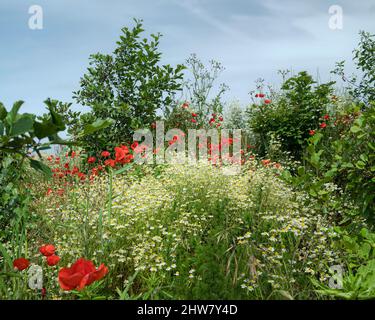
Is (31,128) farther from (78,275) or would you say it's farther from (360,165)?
(360,165)

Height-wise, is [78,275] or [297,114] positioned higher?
[297,114]

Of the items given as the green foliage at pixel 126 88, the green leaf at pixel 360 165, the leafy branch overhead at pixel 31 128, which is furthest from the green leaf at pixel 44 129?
the green foliage at pixel 126 88

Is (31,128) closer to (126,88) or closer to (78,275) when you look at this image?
(78,275)

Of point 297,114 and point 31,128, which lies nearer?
point 31,128

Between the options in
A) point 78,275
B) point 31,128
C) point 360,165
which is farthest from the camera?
point 360,165

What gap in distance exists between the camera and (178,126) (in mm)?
9234

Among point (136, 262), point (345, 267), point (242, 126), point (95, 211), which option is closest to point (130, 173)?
point (95, 211)

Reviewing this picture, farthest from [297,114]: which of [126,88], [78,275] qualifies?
[78,275]

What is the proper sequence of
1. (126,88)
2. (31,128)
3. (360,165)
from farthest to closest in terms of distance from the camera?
1. (126,88)
2. (360,165)
3. (31,128)

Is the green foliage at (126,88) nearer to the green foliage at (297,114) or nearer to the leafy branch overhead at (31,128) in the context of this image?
the green foliage at (297,114)

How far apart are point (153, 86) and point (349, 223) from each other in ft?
15.2

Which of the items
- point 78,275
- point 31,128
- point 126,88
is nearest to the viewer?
point 31,128

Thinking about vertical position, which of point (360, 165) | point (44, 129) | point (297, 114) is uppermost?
point (297, 114)
